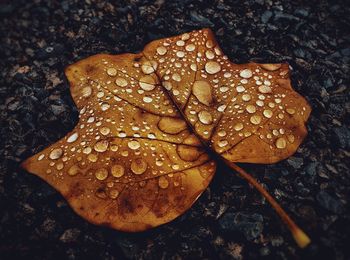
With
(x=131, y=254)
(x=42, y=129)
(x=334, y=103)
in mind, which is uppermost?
(x=334, y=103)

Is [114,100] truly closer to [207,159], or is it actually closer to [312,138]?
[207,159]

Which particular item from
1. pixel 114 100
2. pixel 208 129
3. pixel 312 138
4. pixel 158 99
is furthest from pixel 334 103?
pixel 114 100

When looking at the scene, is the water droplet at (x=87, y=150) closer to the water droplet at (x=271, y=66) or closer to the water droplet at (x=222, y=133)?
the water droplet at (x=222, y=133)

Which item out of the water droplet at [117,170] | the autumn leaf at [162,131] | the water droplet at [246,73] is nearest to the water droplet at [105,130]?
the autumn leaf at [162,131]

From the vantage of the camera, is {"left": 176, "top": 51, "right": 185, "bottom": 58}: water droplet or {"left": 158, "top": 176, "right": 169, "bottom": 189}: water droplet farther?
{"left": 176, "top": 51, "right": 185, "bottom": 58}: water droplet

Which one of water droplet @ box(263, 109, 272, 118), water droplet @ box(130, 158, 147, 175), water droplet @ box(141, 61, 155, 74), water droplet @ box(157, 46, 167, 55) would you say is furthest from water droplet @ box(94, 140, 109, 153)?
water droplet @ box(263, 109, 272, 118)

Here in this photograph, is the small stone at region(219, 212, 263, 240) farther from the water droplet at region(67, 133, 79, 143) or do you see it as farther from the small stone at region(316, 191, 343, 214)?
the water droplet at region(67, 133, 79, 143)

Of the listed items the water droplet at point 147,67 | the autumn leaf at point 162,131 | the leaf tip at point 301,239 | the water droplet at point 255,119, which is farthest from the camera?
the water droplet at point 147,67
